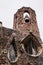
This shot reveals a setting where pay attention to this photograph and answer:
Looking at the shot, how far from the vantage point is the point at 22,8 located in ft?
54.2

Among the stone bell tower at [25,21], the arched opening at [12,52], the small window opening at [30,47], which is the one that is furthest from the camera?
the stone bell tower at [25,21]

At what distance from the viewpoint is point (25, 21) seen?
16109mm

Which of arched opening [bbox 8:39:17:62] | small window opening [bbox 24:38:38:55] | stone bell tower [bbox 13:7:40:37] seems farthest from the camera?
stone bell tower [bbox 13:7:40:37]

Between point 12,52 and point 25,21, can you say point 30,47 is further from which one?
point 25,21

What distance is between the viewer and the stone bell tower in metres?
15.7

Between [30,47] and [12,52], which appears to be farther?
[30,47]

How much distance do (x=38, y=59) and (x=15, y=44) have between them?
1.64 metres

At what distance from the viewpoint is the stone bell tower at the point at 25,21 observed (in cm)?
1569

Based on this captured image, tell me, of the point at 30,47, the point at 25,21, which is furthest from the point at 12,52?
the point at 25,21

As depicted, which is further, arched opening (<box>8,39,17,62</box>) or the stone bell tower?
the stone bell tower

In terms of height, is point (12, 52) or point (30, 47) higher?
point (30, 47)

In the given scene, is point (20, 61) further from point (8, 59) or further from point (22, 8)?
point (22, 8)

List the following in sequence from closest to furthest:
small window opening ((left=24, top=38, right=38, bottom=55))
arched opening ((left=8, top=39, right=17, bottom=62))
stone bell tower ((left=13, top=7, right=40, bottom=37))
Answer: arched opening ((left=8, top=39, right=17, bottom=62))
small window opening ((left=24, top=38, right=38, bottom=55))
stone bell tower ((left=13, top=7, right=40, bottom=37))

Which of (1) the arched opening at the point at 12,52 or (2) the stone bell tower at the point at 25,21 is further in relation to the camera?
(2) the stone bell tower at the point at 25,21
